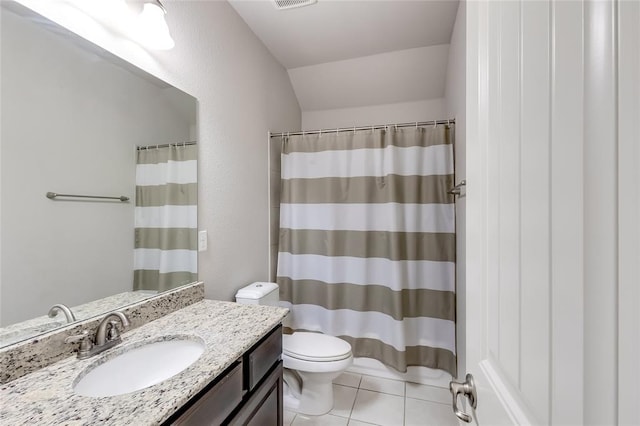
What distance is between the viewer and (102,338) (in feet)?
3.01

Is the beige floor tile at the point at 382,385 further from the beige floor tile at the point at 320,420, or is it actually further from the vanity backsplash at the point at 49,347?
the vanity backsplash at the point at 49,347

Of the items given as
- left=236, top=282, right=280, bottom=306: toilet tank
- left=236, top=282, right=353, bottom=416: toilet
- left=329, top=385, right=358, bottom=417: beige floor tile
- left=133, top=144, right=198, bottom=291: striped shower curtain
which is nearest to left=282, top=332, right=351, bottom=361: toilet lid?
left=236, top=282, right=353, bottom=416: toilet

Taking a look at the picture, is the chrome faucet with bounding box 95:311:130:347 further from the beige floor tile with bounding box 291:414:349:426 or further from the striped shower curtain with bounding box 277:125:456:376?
the striped shower curtain with bounding box 277:125:456:376

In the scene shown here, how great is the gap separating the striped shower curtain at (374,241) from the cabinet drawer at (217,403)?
1.26 meters

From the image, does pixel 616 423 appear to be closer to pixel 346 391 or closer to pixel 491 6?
pixel 491 6

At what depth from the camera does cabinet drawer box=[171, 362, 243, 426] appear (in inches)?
28.5

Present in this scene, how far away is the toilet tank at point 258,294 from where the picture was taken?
5.46 ft

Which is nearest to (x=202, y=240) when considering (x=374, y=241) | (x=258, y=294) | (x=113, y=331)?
(x=258, y=294)

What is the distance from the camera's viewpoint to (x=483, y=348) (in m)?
0.59

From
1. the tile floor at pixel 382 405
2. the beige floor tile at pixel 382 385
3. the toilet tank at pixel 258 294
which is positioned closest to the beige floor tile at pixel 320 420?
the tile floor at pixel 382 405

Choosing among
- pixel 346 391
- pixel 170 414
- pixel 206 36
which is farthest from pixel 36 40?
pixel 346 391

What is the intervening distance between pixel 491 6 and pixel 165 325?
4.82 ft

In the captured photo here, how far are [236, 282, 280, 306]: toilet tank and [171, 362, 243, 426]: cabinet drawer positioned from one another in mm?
737

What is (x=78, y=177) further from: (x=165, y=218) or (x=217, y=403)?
(x=217, y=403)
